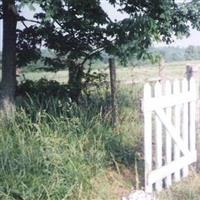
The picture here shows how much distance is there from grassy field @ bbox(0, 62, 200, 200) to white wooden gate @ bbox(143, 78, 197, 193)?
0.19 metres

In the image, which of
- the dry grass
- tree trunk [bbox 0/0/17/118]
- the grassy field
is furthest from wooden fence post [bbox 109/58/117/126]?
the dry grass

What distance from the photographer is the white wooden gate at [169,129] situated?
5512 mm

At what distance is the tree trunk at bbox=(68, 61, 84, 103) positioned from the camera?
8086 mm

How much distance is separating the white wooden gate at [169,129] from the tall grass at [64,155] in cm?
42

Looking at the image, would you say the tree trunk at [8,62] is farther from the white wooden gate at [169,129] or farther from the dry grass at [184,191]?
the dry grass at [184,191]

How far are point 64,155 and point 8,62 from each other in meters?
2.85

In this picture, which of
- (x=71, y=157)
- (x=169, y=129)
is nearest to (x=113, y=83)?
(x=169, y=129)

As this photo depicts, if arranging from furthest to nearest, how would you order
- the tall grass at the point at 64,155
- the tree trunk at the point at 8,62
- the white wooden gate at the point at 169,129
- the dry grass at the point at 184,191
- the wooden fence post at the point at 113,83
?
1. the wooden fence post at the point at 113,83
2. the tree trunk at the point at 8,62
3. the white wooden gate at the point at 169,129
4. the dry grass at the point at 184,191
5. the tall grass at the point at 64,155

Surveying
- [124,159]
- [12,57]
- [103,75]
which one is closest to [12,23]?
[12,57]

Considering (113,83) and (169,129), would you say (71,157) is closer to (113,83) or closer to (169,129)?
(169,129)

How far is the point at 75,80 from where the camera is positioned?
8180 mm

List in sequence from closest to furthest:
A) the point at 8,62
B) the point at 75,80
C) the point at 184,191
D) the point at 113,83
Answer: the point at 184,191 → the point at 8,62 → the point at 113,83 → the point at 75,80

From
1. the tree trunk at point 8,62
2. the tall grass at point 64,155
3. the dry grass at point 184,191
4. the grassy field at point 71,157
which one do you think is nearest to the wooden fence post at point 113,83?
the grassy field at point 71,157

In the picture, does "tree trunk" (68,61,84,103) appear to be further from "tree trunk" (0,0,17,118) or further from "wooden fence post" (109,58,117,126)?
"tree trunk" (0,0,17,118)
